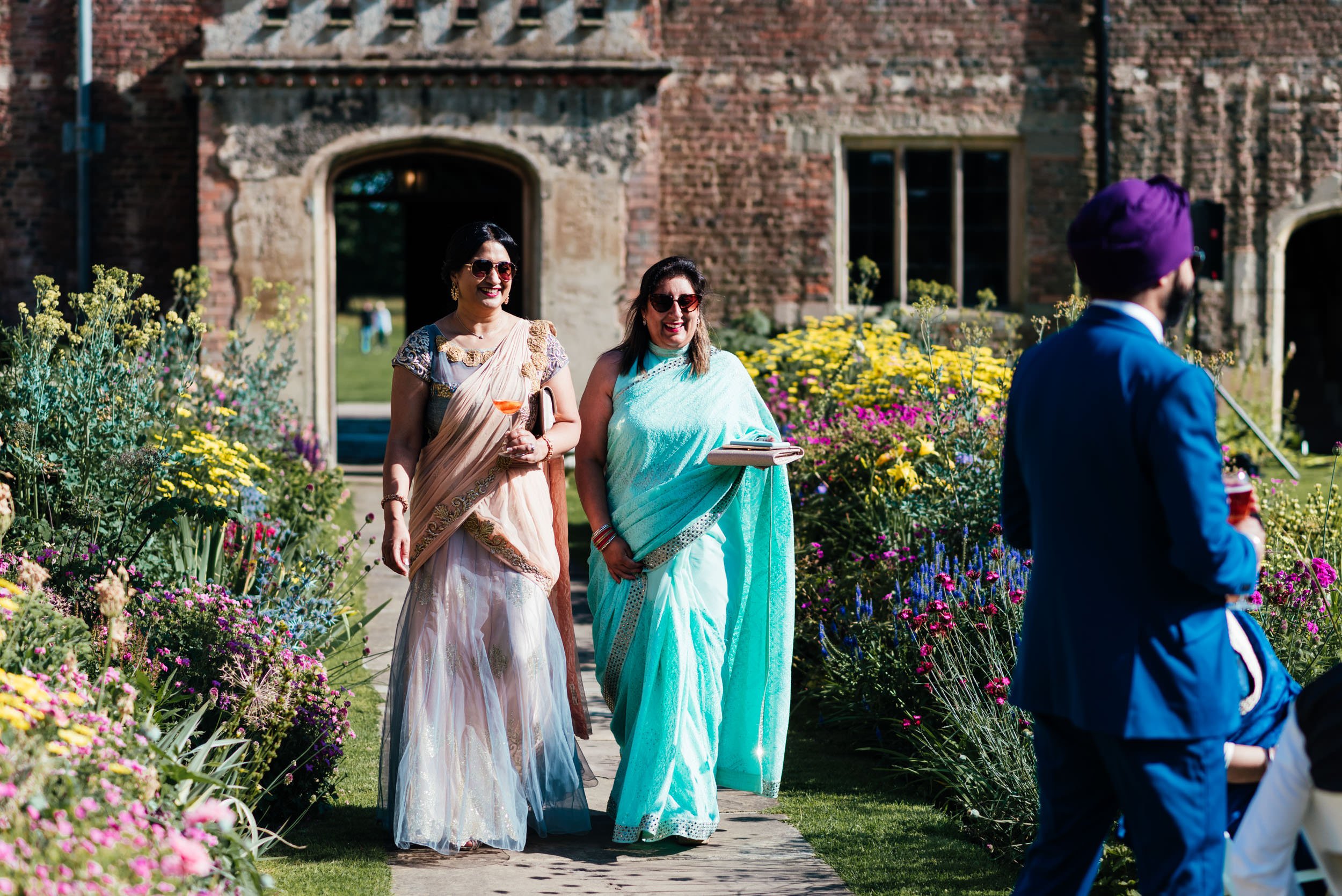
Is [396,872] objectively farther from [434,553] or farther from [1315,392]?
[1315,392]

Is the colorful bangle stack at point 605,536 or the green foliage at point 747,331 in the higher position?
the green foliage at point 747,331

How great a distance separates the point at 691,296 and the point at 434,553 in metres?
1.17

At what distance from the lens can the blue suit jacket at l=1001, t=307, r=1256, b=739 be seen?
2.65 meters

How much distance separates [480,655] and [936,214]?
10265 mm

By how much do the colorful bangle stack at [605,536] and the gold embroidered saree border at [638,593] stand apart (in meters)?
0.14

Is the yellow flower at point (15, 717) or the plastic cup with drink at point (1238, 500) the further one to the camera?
the plastic cup with drink at point (1238, 500)

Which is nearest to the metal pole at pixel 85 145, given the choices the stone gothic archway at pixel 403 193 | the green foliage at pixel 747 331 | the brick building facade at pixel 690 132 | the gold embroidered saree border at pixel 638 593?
the brick building facade at pixel 690 132

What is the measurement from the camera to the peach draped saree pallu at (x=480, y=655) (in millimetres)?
4363

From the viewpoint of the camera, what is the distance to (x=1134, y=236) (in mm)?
2830

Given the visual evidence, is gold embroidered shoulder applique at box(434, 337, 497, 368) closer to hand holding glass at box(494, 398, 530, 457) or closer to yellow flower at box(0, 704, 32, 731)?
hand holding glass at box(494, 398, 530, 457)

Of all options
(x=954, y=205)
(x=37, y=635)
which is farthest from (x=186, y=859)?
(x=954, y=205)

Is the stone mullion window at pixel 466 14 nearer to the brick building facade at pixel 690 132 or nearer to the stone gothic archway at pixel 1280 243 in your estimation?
the brick building facade at pixel 690 132

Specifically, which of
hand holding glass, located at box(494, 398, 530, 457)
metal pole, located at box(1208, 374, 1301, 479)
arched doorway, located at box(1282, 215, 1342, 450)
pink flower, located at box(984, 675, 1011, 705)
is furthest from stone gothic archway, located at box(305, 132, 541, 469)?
arched doorway, located at box(1282, 215, 1342, 450)

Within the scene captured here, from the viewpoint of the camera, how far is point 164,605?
482 cm
